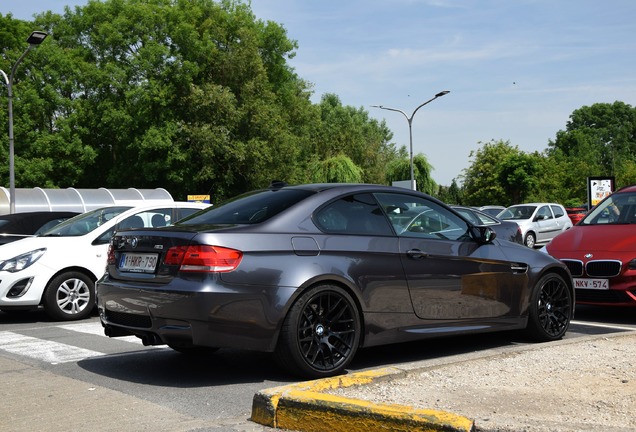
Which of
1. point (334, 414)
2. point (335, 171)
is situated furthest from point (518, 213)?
point (335, 171)

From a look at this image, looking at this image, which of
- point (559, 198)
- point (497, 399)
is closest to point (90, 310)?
point (497, 399)

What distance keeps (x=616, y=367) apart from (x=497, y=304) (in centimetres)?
136

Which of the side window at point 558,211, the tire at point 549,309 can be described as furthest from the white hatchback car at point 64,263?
the side window at point 558,211

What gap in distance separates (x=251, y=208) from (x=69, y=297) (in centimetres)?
498

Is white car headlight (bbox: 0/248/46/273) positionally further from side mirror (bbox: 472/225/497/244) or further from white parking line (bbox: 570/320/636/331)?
white parking line (bbox: 570/320/636/331)

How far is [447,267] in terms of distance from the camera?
6.70m

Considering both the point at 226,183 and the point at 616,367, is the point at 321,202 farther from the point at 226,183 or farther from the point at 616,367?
the point at 226,183

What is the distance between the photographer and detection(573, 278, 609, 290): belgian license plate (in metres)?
9.06

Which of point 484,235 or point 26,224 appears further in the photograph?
point 26,224

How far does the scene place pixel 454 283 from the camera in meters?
6.72

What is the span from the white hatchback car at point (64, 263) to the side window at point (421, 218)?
5.26 metres

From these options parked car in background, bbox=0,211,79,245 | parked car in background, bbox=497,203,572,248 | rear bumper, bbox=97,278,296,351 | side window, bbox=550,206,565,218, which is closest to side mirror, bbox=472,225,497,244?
rear bumper, bbox=97,278,296,351

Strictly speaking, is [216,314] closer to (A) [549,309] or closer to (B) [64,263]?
(A) [549,309]

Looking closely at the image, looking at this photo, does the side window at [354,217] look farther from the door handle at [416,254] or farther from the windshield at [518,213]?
the windshield at [518,213]
